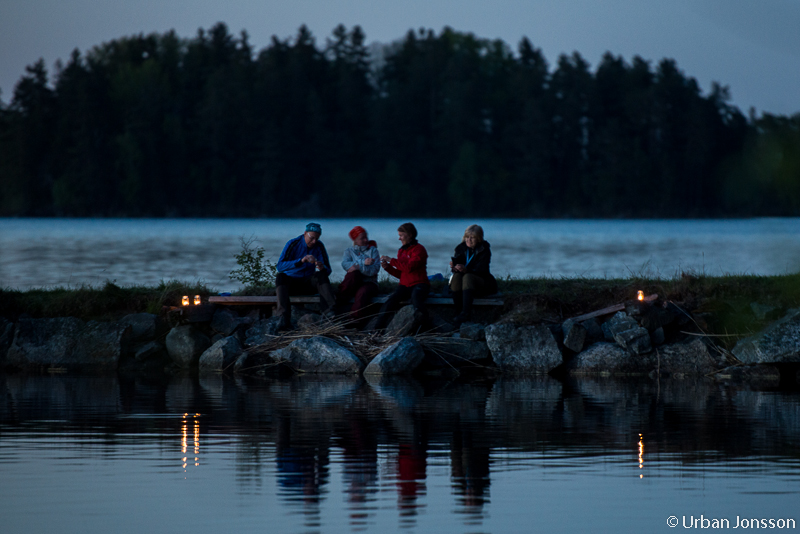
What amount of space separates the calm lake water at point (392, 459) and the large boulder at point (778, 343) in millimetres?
717

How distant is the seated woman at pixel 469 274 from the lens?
1395cm

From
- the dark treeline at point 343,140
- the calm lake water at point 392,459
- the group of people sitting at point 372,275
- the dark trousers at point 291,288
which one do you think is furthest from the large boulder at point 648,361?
the dark treeline at point 343,140

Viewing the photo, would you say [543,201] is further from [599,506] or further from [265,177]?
[599,506]

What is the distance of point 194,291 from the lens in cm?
1501

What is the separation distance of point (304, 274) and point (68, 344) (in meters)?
3.22

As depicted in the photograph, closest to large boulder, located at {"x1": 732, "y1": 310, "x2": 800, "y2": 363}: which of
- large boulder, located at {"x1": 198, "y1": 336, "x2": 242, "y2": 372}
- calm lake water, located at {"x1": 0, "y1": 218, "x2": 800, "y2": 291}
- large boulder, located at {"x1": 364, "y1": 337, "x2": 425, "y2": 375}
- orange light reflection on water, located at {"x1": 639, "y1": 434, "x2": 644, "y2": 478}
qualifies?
calm lake water, located at {"x1": 0, "y1": 218, "x2": 800, "y2": 291}

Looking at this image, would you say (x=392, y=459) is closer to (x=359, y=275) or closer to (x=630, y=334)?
(x=630, y=334)

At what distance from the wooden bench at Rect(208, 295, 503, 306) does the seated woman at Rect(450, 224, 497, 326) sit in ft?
0.41

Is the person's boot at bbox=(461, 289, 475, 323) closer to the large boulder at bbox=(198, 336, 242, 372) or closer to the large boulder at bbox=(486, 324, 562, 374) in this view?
the large boulder at bbox=(486, 324, 562, 374)

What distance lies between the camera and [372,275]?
14.4 meters

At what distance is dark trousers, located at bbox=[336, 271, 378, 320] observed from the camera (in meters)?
14.2

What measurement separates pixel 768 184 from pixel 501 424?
574 cm

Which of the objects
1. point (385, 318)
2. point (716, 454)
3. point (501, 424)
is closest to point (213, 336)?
point (385, 318)

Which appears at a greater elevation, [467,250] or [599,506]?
[467,250]
